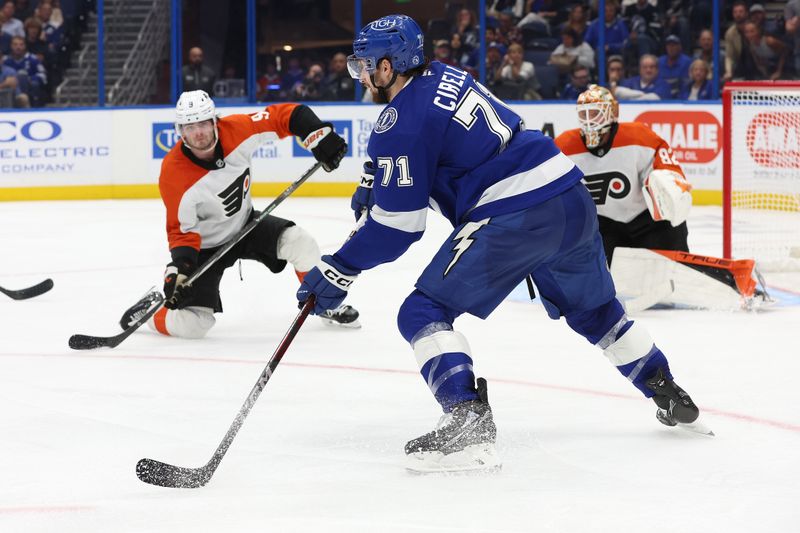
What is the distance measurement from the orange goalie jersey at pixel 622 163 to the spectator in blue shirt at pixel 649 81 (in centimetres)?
447

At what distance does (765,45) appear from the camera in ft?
29.9

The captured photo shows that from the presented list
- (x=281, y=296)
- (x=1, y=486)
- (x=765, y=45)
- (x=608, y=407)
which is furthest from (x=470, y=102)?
(x=765, y=45)

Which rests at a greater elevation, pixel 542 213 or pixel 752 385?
pixel 542 213

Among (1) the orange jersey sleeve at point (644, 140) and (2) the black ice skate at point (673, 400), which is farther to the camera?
(1) the orange jersey sleeve at point (644, 140)

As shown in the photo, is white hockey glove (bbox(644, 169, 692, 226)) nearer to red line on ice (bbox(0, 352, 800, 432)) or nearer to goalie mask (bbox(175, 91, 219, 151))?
red line on ice (bbox(0, 352, 800, 432))

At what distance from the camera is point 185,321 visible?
13.9ft

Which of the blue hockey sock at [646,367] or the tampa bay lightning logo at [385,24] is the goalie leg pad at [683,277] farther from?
the tampa bay lightning logo at [385,24]

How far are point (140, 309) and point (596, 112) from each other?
188 cm

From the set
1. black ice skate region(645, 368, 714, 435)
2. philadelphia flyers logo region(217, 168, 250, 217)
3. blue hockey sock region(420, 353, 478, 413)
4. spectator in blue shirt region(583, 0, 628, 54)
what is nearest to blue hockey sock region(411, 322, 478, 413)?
blue hockey sock region(420, 353, 478, 413)

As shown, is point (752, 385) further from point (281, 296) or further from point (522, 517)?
point (281, 296)

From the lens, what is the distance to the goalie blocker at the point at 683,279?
461 cm

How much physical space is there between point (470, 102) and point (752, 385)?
55.8 inches

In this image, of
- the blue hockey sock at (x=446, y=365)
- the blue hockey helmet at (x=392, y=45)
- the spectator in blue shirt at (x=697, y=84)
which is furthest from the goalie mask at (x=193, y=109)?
the spectator in blue shirt at (x=697, y=84)

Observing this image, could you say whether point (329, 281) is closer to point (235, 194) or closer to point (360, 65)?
point (360, 65)
